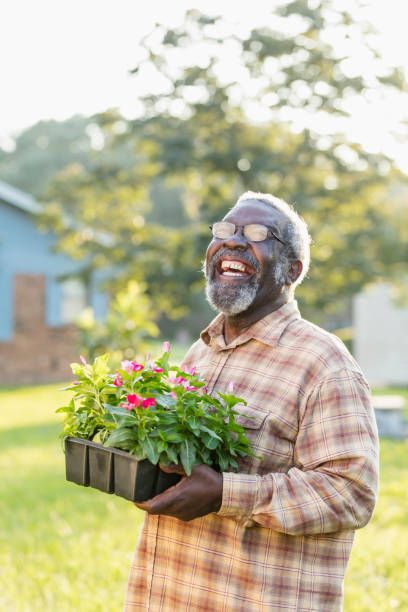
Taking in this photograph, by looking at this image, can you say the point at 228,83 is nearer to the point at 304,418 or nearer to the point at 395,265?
the point at 395,265

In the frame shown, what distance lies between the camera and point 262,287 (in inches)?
110

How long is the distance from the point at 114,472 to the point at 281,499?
1.74 ft

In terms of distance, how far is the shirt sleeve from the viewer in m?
2.36

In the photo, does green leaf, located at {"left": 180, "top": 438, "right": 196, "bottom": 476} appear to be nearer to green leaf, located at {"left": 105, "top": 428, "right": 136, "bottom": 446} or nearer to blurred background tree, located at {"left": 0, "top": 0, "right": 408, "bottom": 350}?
green leaf, located at {"left": 105, "top": 428, "right": 136, "bottom": 446}

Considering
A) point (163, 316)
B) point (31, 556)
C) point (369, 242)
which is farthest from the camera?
point (163, 316)

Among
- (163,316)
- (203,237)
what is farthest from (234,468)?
(163,316)

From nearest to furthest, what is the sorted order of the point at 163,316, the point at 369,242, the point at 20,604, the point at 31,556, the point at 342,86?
the point at 20,604, the point at 31,556, the point at 342,86, the point at 369,242, the point at 163,316

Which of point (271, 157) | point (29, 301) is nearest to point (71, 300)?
point (29, 301)

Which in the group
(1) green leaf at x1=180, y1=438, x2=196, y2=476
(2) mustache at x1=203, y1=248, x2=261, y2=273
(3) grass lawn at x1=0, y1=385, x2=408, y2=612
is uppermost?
(2) mustache at x1=203, y1=248, x2=261, y2=273

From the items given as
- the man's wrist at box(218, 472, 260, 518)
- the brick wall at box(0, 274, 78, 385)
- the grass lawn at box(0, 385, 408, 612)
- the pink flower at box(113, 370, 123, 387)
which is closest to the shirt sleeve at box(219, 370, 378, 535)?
the man's wrist at box(218, 472, 260, 518)

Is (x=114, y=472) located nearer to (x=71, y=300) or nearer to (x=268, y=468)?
(x=268, y=468)

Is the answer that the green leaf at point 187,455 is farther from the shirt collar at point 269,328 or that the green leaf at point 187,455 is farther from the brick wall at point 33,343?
the brick wall at point 33,343

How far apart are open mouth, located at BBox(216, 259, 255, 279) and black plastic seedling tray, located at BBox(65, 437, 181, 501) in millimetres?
754

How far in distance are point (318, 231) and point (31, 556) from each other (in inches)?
429
